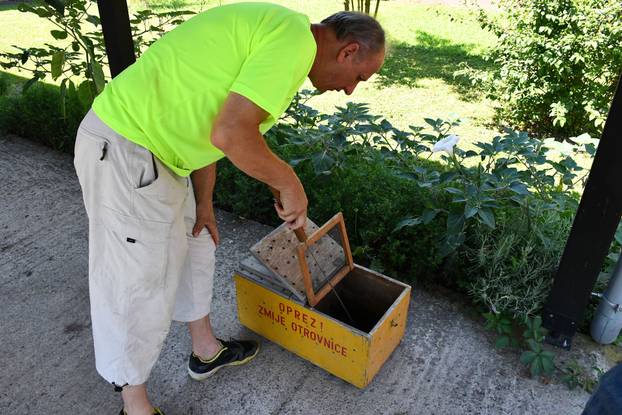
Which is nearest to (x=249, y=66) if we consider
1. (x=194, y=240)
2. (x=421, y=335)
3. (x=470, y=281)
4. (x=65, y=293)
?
(x=194, y=240)

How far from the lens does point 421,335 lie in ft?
8.22

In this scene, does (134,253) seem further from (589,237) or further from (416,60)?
(416,60)

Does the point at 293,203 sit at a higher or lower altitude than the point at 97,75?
higher

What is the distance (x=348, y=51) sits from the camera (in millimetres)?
1582

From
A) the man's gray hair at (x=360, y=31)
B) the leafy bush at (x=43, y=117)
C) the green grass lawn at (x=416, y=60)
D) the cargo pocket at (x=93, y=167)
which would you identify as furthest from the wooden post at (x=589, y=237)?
the leafy bush at (x=43, y=117)

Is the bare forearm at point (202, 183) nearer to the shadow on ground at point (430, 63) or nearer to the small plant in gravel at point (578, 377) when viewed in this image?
the small plant in gravel at point (578, 377)

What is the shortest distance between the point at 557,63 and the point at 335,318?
425 centimetres

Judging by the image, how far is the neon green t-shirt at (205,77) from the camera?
140 cm

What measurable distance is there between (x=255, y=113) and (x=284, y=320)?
3.80 feet

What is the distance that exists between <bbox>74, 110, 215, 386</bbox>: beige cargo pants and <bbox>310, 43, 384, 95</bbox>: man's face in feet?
1.95

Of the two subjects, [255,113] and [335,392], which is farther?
[335,392]

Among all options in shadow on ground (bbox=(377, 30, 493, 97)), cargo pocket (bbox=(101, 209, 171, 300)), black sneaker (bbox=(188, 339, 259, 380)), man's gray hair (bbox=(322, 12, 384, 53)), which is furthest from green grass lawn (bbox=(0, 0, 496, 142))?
cargo pocket (bbox=(101, 209, 171, 300))

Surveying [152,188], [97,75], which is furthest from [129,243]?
[97,75]

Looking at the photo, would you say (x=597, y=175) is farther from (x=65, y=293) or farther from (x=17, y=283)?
(x=17, y=283)
